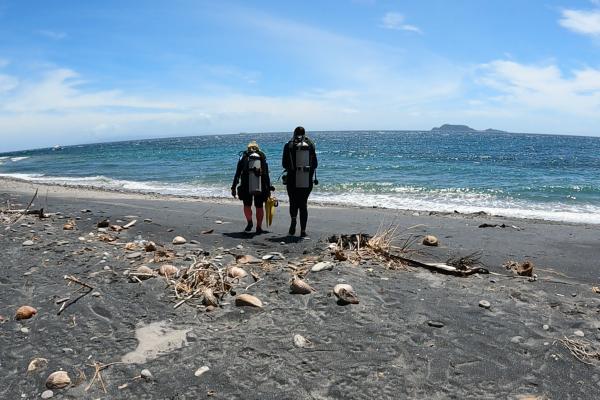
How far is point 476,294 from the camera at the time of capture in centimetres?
497

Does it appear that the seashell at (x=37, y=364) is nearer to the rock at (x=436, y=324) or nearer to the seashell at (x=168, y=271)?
the seashell at (x=168, y=271)

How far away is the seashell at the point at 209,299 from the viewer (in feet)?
15.2

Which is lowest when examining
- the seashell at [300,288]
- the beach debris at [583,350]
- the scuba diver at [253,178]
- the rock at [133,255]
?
the beach debris at [583,350]

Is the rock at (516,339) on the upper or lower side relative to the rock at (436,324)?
lower

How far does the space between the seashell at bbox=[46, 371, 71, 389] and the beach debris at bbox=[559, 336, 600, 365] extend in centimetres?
416

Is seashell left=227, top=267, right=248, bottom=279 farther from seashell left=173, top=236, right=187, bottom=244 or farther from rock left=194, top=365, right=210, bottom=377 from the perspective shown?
seashell left=173, top=236, right=187, bottom=244

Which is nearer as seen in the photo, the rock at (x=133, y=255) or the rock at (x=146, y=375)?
the rock at (x=146, y=375)

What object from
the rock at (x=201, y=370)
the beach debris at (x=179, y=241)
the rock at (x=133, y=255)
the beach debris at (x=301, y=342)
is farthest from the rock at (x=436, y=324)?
the beach debris at (x=179, y=241)

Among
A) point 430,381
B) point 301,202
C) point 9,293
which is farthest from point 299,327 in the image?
point 301,202

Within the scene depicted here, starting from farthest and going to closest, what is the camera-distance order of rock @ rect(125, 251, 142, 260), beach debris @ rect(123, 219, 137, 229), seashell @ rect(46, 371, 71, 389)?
beach debris @ rect(123, 219, 137, 229) → rock @ rect(125, 251, 142, 260) → seashell @ rect(46, 371, 71, 389)

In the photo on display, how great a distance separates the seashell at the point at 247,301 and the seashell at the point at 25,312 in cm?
209

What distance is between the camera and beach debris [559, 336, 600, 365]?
3.61m

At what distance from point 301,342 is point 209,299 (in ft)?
4.19

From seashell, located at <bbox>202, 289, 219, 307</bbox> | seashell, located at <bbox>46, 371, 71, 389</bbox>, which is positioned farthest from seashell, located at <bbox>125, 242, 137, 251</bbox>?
seashell, located at <bbox>46, 371, 71, 389</bbox>
